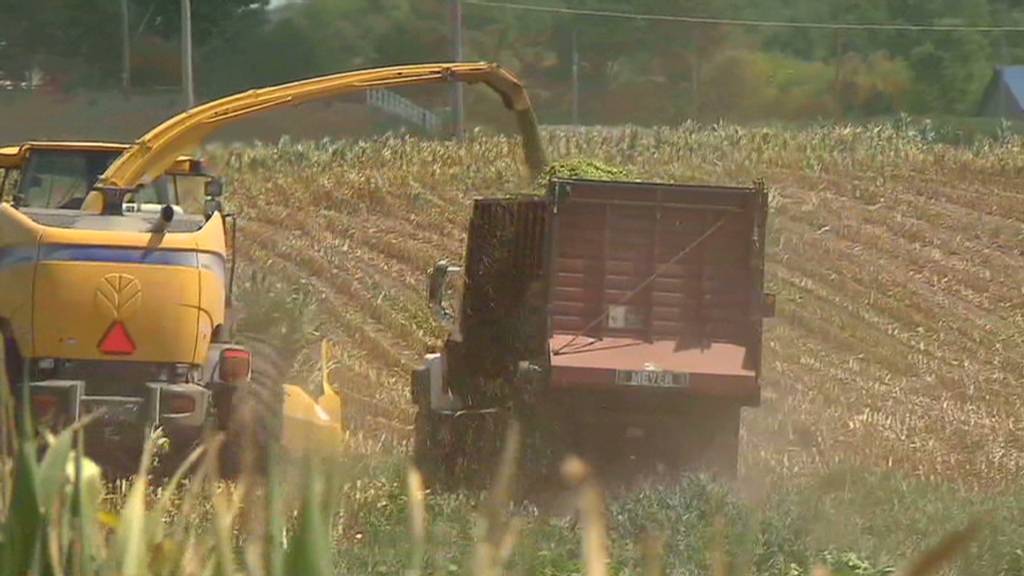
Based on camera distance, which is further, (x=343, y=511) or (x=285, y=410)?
(x=285, y=410)

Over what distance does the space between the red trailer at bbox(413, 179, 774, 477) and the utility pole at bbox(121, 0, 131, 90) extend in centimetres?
2052

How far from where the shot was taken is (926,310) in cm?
2053

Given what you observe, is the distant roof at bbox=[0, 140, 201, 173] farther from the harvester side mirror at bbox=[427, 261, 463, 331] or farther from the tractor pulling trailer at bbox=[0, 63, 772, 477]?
the harvester side mirror at bbox=[427, 261, 463, 331]

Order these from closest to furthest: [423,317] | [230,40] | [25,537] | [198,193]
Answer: [25,537], [198,193], [423,317], [230,40]

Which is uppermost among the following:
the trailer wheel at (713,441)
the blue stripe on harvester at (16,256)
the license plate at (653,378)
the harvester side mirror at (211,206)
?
the harvester side mirror at (211,206)

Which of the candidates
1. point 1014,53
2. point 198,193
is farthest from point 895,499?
point 1014,53

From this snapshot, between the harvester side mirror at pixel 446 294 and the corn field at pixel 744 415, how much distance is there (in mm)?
1068

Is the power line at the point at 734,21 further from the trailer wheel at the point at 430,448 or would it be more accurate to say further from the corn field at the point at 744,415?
the trailer wheel at the point at 430,448

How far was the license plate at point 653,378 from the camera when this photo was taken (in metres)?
10.8

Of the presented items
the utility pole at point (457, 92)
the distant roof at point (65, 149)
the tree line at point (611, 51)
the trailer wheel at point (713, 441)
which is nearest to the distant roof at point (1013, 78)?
the tree line at point (611, 51)

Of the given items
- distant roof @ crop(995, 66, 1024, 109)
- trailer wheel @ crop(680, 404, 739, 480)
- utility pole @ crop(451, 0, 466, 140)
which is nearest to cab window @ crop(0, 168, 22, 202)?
trailer wheel @ crop(680, 404, 739, 480)

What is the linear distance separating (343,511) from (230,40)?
22088 mm

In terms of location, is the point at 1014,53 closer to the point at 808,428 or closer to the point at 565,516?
the point at 808,428

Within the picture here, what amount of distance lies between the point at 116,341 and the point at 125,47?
23174 mm
